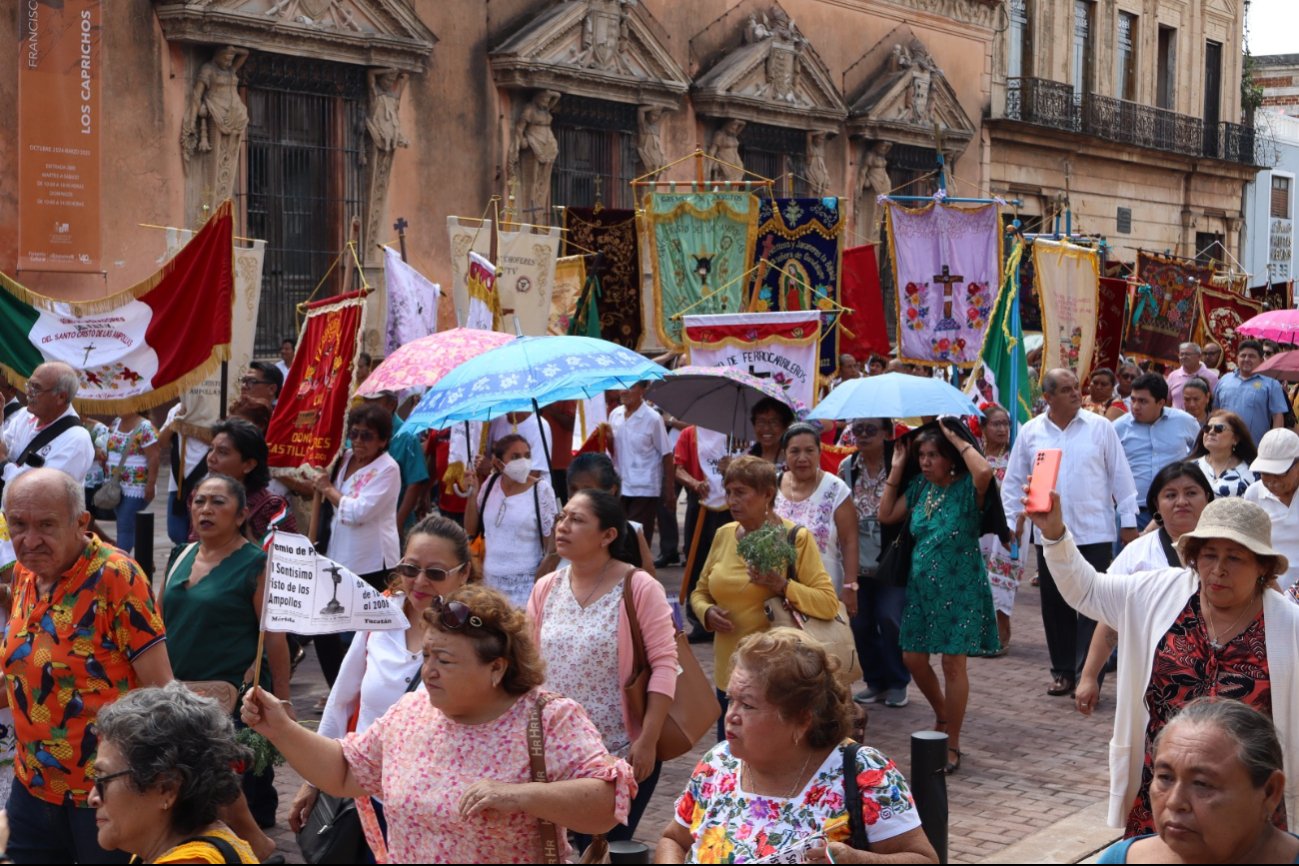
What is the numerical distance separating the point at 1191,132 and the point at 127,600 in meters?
35.4

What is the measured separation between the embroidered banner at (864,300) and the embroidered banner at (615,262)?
2.12m

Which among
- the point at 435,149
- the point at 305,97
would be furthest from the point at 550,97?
the point at 305,97

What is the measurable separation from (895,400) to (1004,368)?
4.57 meters

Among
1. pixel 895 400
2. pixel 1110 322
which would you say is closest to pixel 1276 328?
pixel 1110 322

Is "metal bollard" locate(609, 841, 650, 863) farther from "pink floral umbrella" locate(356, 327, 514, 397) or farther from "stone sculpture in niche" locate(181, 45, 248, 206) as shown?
"stone sculpture in niche" locate(181, 45, 248, 206)

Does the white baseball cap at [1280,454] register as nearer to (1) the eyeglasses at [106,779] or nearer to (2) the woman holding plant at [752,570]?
(2) the woman holding plant at [752,570]

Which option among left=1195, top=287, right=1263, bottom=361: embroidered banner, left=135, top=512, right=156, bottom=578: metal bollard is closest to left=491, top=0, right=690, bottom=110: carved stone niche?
left=1195, top=287, right=1263, bottom=361: embroidered banner

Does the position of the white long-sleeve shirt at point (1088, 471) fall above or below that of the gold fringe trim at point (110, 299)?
below

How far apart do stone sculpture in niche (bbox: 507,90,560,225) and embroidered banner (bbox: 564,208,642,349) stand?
5.78 metres

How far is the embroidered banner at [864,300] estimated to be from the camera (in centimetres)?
1522

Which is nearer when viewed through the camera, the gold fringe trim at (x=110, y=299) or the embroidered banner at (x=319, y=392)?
the embroidered banner at (x=319, y=392)

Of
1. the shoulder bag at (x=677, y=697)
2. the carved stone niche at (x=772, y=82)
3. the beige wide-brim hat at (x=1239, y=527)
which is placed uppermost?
the carved stone niche at (x=772, y=82)

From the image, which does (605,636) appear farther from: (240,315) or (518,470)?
(240,315)

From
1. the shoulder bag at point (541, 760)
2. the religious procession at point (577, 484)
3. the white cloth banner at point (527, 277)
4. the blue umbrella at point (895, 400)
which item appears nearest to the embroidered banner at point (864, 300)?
the religious procession at point (577, 484)
